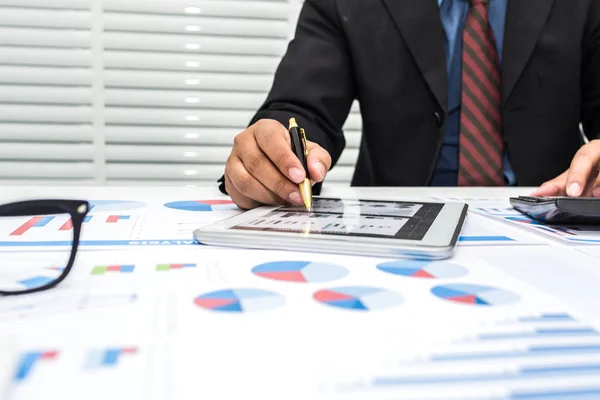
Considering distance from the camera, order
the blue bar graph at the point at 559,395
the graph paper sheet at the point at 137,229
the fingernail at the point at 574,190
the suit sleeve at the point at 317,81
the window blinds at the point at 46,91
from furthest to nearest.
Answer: the window blinds at the point at 46,91 → the suit sleeve at the point at 317,81 → the fingernail at the point at 574,190 → the graph paper sheet at the point at 137,229 → the blue bar graph at the point at 559,395

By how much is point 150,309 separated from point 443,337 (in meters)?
0.15

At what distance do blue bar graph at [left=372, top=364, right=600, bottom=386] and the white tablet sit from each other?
18 cm

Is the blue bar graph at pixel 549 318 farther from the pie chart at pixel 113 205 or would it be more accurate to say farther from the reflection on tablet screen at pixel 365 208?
the pie chart at pixel 113 205

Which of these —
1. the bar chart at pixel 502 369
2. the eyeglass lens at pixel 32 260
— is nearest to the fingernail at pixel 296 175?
the eyeglass lens at pixel 32 260

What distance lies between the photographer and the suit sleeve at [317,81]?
991 millimetres

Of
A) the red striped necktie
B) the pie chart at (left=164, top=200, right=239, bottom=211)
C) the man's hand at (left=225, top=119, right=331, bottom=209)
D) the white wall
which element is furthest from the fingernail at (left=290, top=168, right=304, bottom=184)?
the white wall

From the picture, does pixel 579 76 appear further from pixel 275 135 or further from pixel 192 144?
pixel 192 144

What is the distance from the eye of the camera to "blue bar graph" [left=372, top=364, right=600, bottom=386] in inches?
8.5

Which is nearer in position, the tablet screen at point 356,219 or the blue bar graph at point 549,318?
the blue bar graph at point 549,318

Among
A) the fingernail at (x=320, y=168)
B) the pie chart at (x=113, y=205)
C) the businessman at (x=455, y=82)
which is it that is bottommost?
the pie chart at (x=113, y=205)

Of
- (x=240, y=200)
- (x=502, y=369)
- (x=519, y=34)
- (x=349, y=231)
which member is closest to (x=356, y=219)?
(x=349, y=231)

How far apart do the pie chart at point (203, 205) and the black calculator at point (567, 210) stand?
340mm

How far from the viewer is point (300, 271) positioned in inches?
14.4

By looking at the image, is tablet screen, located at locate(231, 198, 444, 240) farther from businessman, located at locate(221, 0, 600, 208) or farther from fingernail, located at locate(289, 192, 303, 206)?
businessman, located at locate(221, 0, 600, 208)
